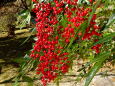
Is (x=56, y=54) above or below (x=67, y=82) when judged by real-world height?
above

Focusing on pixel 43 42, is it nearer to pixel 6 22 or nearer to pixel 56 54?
pixel 56 54

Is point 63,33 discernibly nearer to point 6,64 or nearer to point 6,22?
point 6,64

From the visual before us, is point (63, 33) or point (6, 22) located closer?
point (63, 33)

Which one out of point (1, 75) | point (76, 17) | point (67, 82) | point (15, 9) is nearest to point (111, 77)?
point (67, 82)

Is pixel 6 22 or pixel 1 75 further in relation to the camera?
pixel 6 22

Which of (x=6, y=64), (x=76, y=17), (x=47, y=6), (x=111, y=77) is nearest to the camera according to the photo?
(x=76, y=17)

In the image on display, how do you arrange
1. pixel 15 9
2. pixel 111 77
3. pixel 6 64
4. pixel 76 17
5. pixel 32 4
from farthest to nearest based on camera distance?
pixel 15 9 → pixel 6 64 → pixel 111 77 → pixel 32 4 → pixel 76 17

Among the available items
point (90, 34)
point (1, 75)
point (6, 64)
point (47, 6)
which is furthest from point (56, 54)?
point (6, 64)

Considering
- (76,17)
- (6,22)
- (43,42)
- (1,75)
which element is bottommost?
(1,75)

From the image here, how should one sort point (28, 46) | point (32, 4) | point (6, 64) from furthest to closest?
point (28, 46) → point (6, 64) → point (32, 4)
